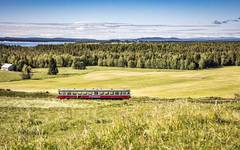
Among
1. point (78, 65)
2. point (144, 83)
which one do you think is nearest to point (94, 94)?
point (144, 83)

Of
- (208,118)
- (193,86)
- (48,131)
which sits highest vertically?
(208,118)

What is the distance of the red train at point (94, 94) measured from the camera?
190ft

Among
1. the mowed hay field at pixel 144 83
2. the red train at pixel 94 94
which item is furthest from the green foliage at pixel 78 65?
the red train at pixel 94 94

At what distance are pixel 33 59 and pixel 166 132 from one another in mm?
171287

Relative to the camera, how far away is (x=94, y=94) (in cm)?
5812

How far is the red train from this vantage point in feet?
190

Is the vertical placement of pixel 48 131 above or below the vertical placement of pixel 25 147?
below

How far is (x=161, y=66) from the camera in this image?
6427 inches

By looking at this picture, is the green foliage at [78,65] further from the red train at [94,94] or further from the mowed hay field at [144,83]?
the red train at [94,94]

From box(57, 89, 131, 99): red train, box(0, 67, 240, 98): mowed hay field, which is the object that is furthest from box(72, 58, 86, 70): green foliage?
box(57, 89, 131, 99): red train

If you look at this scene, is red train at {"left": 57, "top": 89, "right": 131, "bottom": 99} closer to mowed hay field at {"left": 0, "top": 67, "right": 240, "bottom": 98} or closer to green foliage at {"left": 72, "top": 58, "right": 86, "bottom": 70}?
mowed hay field at {"left": 0, "top": 67, "right": 240, "bottom": 98}

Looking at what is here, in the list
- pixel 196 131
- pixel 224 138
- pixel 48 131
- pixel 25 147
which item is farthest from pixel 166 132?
pixel 48 131

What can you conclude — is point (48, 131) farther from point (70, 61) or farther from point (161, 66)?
point (70, 61)

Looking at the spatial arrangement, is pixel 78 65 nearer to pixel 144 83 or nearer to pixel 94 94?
pixel 144 83
